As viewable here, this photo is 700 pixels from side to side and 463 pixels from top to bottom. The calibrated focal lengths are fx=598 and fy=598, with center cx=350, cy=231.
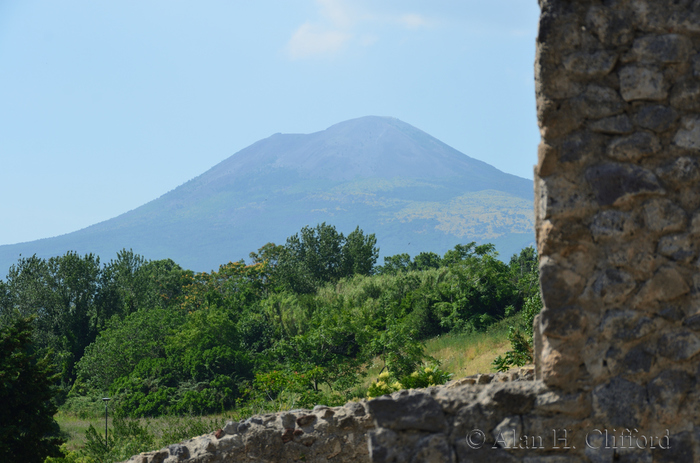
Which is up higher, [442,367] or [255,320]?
[442,367]

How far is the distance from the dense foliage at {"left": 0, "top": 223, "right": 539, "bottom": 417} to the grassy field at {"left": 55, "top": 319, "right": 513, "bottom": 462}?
83 centimetres

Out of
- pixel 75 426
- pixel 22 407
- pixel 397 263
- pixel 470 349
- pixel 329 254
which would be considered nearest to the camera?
pixel 22 407

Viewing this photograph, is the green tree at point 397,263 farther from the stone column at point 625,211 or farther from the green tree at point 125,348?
the stone column at point 625,211

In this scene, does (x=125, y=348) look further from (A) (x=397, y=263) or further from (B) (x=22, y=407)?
(A) (x=397, y=263)

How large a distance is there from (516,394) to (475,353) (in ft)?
49.0

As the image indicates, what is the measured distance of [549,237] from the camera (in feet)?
8.32

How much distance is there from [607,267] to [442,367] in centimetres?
1439

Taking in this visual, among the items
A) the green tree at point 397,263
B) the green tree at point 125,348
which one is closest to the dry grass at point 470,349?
the green tree at point 125,348

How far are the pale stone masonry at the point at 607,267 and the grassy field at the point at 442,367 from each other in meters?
10.3

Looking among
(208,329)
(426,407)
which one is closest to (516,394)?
(426,407)

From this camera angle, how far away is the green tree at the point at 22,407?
30.2ft

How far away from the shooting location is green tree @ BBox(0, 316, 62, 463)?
920cm

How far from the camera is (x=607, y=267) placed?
2.51m

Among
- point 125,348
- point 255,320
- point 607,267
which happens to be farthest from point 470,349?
point 125,348
